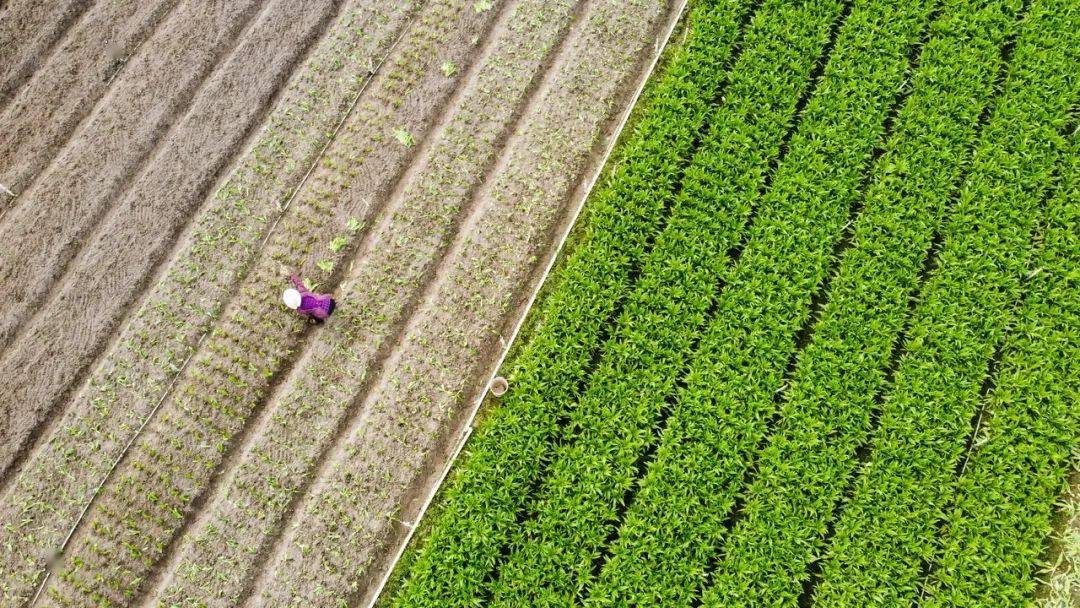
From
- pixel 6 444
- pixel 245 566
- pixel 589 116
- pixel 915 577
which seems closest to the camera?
pixel 915 577

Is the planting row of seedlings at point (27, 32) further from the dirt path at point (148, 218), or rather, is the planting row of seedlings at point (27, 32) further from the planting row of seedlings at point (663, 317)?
the planting row of seedlings at point (663, 317)

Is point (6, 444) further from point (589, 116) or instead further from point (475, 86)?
point (589, 116)

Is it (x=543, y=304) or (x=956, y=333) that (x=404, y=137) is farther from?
(x=956, y=333)

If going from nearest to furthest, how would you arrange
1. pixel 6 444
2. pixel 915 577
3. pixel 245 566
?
pixel 915 577 < pixel 245 566 < pixel 6 444

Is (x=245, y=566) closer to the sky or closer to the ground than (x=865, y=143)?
closer to the ground

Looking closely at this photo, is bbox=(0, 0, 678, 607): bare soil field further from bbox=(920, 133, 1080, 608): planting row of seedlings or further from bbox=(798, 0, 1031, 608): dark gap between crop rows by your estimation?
bbox=(920, 133, 1080, 608): planting row of seedlings

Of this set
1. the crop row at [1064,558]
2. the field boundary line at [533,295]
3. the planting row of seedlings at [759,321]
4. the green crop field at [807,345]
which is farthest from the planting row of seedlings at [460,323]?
the crop row at [1064,558]

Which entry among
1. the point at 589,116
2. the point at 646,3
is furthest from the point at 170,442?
the point at 646,3
